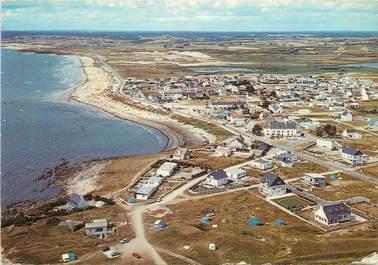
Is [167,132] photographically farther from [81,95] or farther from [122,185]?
[81,95]

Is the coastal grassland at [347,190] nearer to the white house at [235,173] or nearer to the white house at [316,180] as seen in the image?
the white house at [316,180]

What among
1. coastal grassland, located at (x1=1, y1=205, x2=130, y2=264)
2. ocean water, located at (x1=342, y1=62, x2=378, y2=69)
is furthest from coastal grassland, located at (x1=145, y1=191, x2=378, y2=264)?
ocean water, located at (x1=342, y1=62, x2=378, y2=69)

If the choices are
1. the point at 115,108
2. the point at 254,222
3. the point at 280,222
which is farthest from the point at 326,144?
the point at 115,108

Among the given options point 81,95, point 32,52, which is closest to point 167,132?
point 81,95

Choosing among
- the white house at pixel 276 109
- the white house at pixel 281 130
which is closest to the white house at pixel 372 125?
the white house at pixel 281 130

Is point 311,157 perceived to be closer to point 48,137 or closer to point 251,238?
point 251,238
